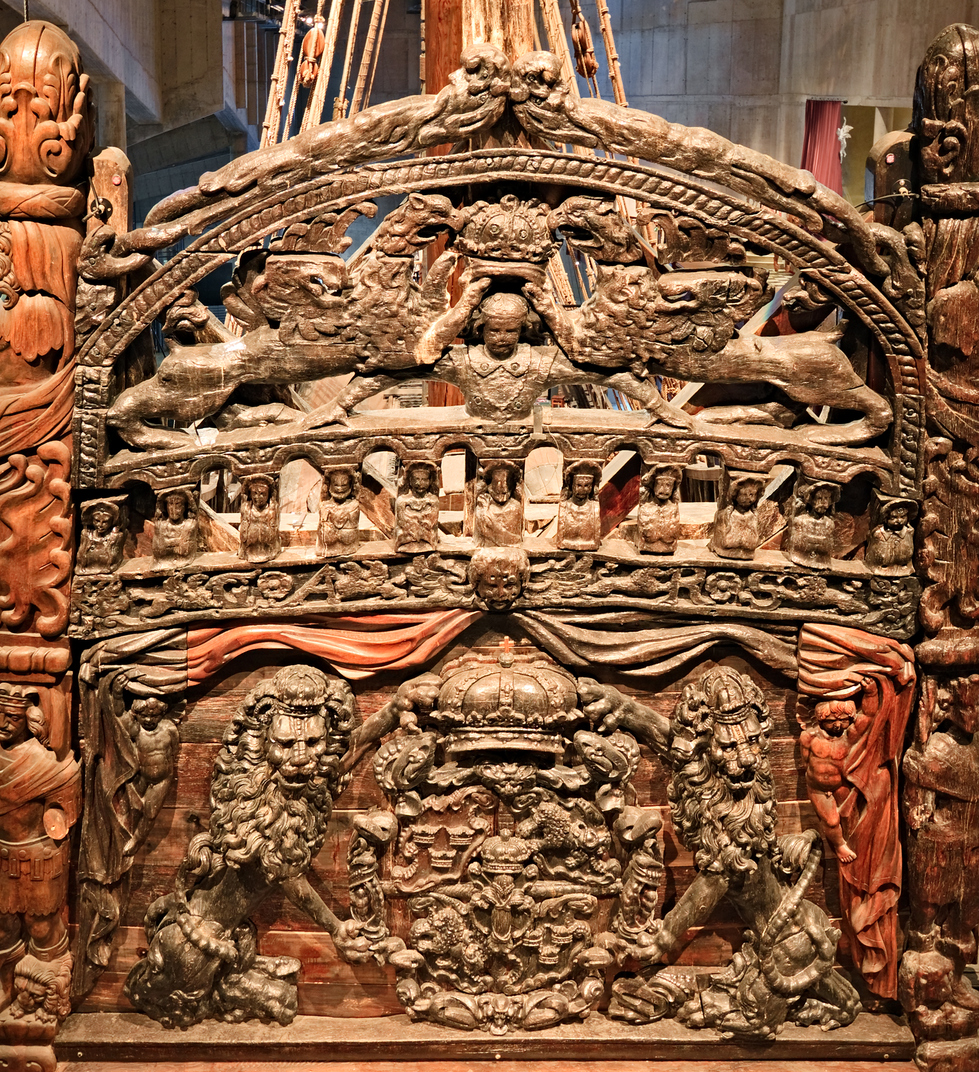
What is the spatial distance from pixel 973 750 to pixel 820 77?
430 cm

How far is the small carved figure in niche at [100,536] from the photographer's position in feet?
8.98

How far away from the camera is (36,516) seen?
2713mm

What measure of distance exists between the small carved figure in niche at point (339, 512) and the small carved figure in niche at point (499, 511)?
0.28 metres

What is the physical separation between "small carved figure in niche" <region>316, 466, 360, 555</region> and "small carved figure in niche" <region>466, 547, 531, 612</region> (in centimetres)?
29

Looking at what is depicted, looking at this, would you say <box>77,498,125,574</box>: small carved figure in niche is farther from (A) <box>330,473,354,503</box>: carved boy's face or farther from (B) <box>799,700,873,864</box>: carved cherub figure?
(B) <box>799,700,873,864</box>: carved cherub figure

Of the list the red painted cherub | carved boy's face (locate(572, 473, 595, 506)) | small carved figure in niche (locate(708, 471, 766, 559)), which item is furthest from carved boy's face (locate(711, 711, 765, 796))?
carved boy's face (locate(572, 473, 595, 506))

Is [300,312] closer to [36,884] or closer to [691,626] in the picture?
[691,626]

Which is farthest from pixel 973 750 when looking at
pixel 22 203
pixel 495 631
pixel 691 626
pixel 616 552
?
pixel 22 203

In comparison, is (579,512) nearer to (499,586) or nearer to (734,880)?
(499,586)

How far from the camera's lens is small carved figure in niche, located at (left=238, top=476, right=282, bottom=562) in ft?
8.91

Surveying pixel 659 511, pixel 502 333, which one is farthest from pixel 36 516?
pixel 659 511

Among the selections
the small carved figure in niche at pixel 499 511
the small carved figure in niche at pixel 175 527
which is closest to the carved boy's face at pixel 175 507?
the small carved figure in niche at pixel 175 527

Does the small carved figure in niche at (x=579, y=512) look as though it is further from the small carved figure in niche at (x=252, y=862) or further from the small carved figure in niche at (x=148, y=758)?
the small carved figure in niche at (x=148, y=758)

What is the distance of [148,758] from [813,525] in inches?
65.7
